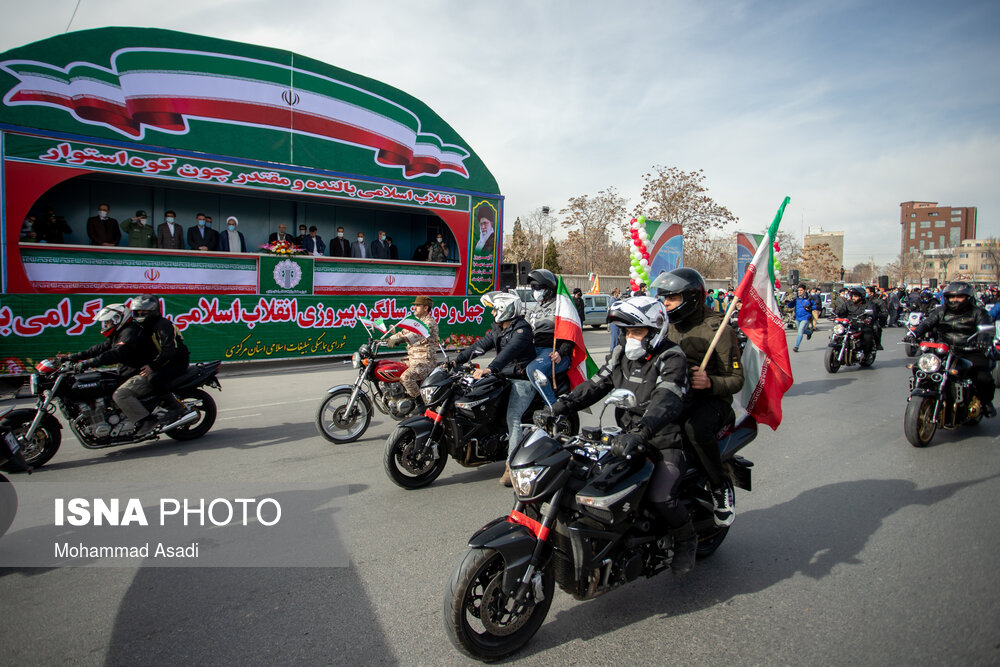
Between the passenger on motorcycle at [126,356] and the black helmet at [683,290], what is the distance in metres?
5.50

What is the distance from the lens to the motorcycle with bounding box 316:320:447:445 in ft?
22.1

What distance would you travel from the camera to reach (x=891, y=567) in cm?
381

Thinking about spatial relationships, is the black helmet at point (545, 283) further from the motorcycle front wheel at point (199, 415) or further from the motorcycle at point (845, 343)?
the motorcycle at point (845, 343)

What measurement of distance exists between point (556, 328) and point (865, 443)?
4.13m

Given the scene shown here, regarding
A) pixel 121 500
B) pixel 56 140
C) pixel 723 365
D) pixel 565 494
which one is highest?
pixel 56 140

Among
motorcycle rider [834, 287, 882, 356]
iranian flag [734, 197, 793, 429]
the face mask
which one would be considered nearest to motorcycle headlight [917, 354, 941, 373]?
iranian flag [734, 197, 793, 429]

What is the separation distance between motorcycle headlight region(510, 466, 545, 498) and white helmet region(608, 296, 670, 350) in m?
0.99

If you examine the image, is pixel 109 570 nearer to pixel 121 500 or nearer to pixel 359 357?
pixel 121 500

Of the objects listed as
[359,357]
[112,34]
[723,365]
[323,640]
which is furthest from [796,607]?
[112,34]

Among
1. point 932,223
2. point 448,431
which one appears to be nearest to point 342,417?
point 448,431

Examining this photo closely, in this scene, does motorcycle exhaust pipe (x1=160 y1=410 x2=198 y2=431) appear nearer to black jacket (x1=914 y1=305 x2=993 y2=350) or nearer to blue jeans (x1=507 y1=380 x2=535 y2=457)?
blue jeans (x1=507 y1=380 x2=535 y2=457)

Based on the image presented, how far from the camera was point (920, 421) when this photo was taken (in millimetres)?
6574

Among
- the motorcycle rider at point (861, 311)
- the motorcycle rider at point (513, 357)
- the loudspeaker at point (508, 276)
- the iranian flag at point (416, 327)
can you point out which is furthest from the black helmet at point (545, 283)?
the loudspeaker at point (508, 276)

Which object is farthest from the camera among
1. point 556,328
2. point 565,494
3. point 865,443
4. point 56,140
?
point 56,140
